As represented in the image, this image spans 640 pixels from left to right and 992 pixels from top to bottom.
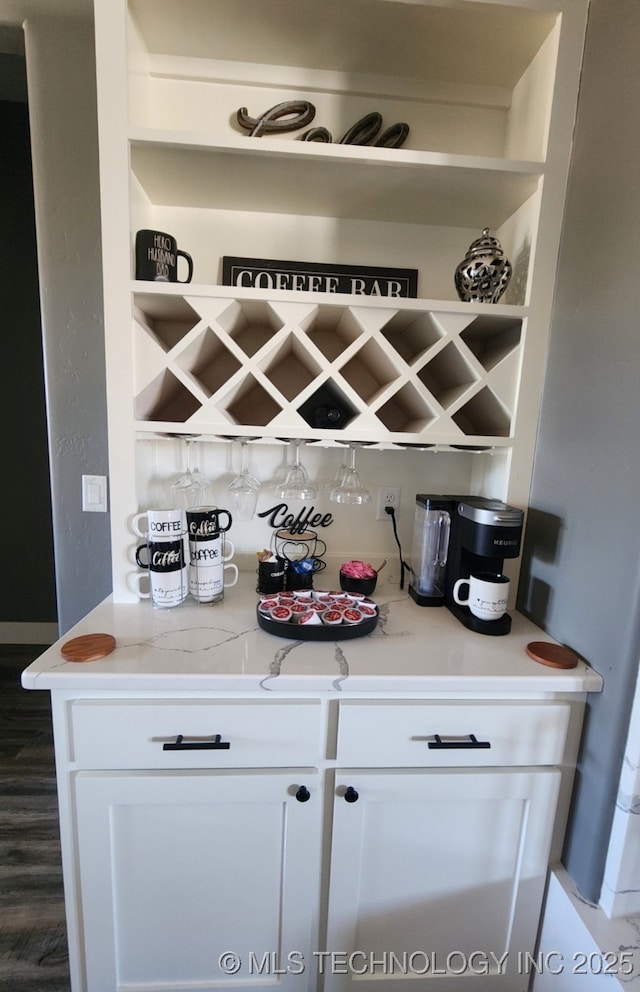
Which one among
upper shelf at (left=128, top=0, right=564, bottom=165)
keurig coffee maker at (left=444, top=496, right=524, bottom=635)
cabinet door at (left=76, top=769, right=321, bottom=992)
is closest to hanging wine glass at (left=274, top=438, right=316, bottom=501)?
keurig coffee maker at (left=444, top=496, right=524, bottom=635)

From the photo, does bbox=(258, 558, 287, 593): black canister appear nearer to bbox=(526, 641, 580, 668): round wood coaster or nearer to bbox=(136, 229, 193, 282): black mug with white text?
bbox=(526, 641, 580, 668): round wood coaster

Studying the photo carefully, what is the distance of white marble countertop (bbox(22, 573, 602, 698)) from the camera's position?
85cm

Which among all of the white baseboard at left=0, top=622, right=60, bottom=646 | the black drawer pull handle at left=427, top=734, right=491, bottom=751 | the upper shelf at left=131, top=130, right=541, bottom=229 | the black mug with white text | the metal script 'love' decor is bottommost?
the white baseboard at left=0, top=622, right=60, bottom=646

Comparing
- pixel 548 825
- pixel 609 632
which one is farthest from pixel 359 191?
pixel 548 825

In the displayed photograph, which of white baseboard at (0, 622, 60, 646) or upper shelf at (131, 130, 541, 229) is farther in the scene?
white baseboard at (0, 622, 60, 646)

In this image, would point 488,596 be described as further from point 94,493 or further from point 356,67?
point 356,67

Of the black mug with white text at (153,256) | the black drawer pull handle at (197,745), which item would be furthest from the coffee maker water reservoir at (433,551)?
the black mug with white text at (153,256)

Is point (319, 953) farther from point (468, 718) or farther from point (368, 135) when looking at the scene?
point (368, 135)

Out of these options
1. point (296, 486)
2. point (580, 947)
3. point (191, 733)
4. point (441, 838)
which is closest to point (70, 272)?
point (296, 486)

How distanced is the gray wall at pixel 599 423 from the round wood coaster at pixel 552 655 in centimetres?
3

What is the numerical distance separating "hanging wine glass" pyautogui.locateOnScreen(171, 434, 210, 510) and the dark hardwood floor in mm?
1267

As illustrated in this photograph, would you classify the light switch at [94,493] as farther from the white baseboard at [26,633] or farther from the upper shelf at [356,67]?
the white baseboard at [26,633]

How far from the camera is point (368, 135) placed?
1211 mm

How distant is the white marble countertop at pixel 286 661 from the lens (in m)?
0.85
